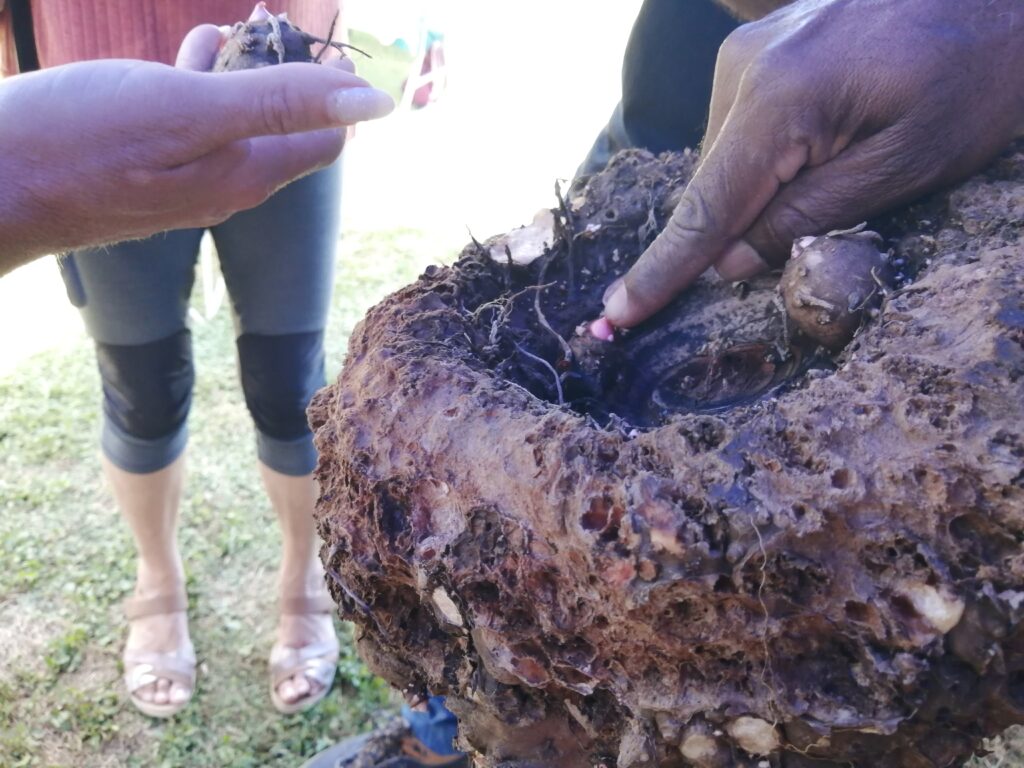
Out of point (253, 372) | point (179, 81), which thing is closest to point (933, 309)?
point (179, 81)

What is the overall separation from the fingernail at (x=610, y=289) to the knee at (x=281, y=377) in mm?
1052

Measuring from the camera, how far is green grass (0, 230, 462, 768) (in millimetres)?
2279

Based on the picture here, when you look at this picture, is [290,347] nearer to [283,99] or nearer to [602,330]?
[283,99]

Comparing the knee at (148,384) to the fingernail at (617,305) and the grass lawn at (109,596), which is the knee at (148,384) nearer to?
the grass lawn at (109,596)

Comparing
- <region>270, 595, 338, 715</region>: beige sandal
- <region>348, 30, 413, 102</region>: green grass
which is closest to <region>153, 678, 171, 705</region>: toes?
<region>270, 595, 338, 715</region>: beige sandal

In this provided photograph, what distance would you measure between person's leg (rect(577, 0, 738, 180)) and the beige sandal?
145cm

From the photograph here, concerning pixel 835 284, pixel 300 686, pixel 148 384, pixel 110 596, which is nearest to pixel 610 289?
pixel 835 284

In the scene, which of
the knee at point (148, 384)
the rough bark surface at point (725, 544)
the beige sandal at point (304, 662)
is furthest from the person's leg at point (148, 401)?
the rough bark surface at point (725, 544)

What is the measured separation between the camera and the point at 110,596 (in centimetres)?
265

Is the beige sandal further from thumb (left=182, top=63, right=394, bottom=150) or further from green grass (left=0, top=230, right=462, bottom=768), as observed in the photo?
thumb (left=182, top=63, right=394, bottom=150)

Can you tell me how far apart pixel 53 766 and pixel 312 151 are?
5.56 feet

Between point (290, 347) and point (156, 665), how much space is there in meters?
1.02

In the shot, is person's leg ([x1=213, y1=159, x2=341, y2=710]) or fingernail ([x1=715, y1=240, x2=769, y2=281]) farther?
person's leg ([x1=213, y1=159, x2=341, y2=710])

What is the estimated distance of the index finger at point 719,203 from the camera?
3.41ft
